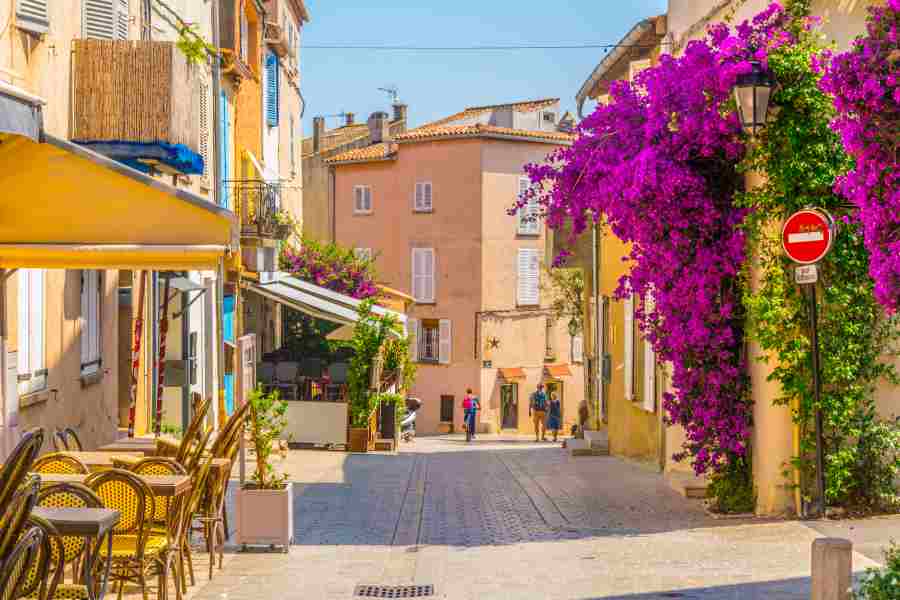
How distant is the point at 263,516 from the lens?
34.1 feet

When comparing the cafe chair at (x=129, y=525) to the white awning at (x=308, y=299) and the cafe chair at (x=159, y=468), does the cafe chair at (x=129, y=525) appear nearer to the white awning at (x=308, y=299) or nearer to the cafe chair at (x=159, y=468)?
the cafe chair at (x=159, y=468)

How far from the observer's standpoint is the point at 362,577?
9586 mm

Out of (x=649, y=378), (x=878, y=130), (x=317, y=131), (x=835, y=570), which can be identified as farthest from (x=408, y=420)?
(x=317, y=131)

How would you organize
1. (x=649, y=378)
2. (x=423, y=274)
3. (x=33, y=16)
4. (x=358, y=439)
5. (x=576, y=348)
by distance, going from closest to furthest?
(x=33, y=16) < (x=649, y=378) < (x=358, y=439) < (x=423, y=274) < (x=576, y=348)

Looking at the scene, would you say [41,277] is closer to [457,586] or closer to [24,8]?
[24,8]

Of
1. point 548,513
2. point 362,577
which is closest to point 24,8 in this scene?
point 362,577

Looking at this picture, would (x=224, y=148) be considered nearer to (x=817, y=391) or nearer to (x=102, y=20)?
(x=102, y=20)

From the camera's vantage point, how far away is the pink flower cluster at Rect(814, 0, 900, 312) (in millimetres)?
7074

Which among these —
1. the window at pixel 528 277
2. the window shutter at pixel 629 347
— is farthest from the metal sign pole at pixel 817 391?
the window at pixel 528 277

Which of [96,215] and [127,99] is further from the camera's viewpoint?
[127,99]

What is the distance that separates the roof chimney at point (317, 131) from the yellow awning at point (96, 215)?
50.0 m

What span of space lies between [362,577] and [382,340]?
1515 centimetres

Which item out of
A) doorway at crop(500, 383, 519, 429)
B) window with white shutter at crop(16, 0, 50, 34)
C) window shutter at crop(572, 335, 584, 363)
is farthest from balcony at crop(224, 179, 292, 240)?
window shutter at crop(572, 335, 584, 363)

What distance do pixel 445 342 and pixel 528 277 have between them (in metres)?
4.03
